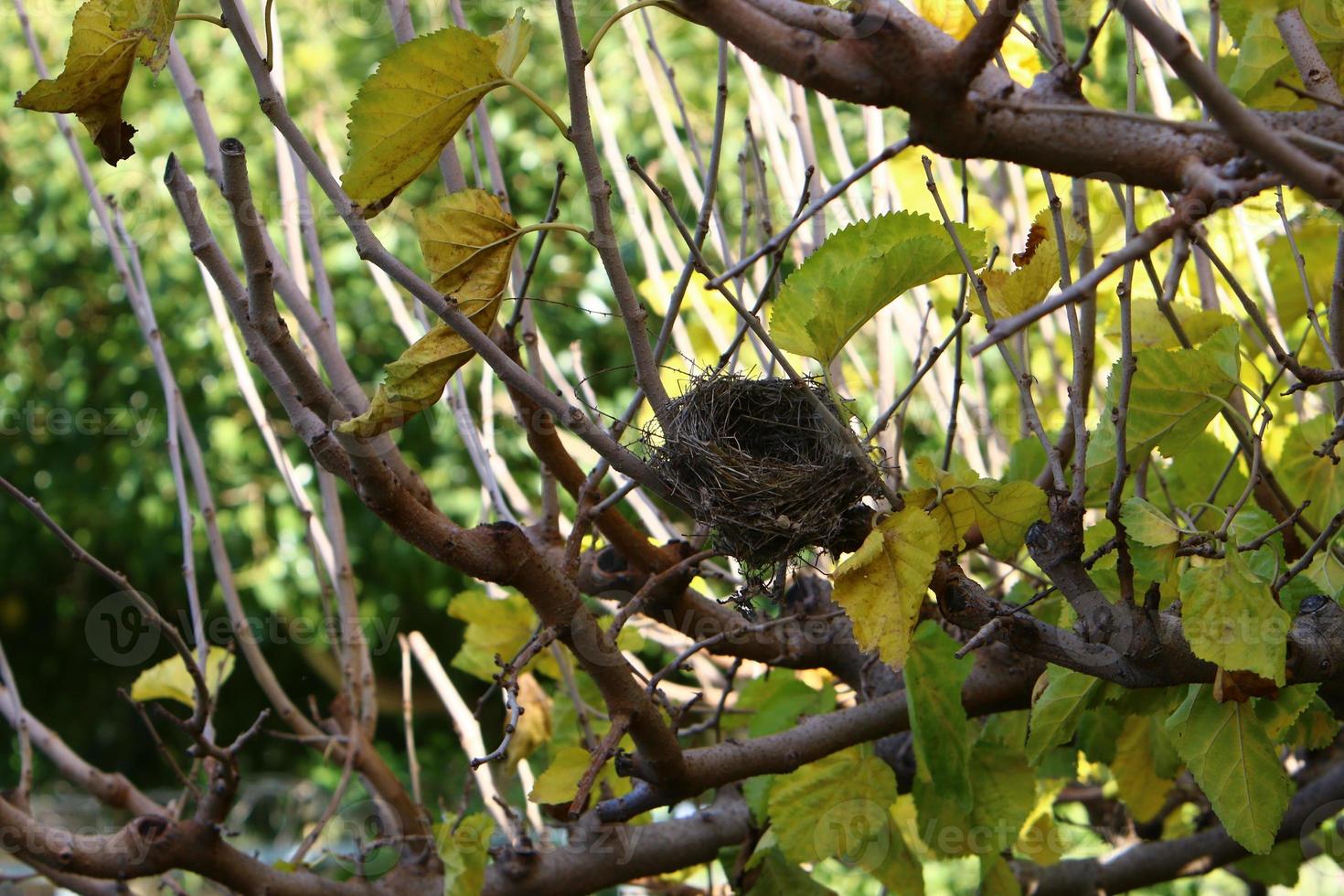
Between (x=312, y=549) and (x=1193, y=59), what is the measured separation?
1.48 m

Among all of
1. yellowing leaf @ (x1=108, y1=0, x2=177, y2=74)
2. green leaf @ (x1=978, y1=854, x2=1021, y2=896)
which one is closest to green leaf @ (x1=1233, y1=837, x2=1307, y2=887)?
green leaf @ (x1=978, y1=854, x2=1021, y2=896)

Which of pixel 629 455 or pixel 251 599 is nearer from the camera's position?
pixel 629 455

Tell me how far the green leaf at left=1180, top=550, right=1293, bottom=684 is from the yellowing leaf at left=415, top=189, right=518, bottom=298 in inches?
24.6

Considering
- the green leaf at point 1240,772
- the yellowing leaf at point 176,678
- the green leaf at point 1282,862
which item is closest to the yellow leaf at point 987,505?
the green leaf at point 1240,772

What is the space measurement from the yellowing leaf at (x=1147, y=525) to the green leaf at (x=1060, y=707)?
170 mm

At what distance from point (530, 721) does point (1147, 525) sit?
1.06 m

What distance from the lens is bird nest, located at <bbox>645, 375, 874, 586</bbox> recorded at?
104cm

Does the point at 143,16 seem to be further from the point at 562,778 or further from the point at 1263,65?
the point at 1263,65

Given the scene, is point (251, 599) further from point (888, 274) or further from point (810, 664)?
point (888, 274)

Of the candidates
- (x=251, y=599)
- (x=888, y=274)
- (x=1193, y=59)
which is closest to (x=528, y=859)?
(x=888, y=274)

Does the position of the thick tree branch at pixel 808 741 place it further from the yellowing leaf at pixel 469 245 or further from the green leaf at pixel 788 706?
the yellowing leaf at pixel 469 245

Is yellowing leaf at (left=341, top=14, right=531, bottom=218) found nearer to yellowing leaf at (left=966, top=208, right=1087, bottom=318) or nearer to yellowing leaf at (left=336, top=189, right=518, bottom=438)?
yellowing leaf at (left=336, top=189, right=518, bottom=438)

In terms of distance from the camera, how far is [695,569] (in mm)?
1335

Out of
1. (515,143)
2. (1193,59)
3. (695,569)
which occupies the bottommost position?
(1193,59)
